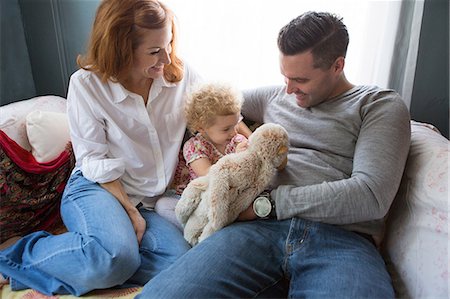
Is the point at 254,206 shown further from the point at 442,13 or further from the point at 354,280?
the point at 442,13

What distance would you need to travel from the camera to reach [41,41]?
1931mm

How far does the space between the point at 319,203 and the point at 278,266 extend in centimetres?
21

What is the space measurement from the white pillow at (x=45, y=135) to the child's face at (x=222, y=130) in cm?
58

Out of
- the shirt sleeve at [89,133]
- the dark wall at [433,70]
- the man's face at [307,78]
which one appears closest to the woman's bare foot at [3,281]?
the shirt sleeve at [89,133]

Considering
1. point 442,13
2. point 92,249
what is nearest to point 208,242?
point 92,249

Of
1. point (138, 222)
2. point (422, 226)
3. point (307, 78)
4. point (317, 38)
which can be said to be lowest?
point (138, 222)

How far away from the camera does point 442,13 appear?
1672 millimetres

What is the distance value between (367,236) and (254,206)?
0.35 m

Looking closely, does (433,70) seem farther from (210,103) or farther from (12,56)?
(12,56)

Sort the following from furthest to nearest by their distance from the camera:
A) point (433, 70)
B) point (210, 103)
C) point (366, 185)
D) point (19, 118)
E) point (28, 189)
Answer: point (433, 70) → point (19, 118) → point (28, 189) → point (210, 103) → point (366, 185)

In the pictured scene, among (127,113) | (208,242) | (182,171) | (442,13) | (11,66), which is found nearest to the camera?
(208,242)

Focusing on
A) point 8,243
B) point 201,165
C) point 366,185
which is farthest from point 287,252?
point 8,243

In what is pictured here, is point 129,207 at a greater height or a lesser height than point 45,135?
lesser

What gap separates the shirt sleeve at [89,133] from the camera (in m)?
1.30
